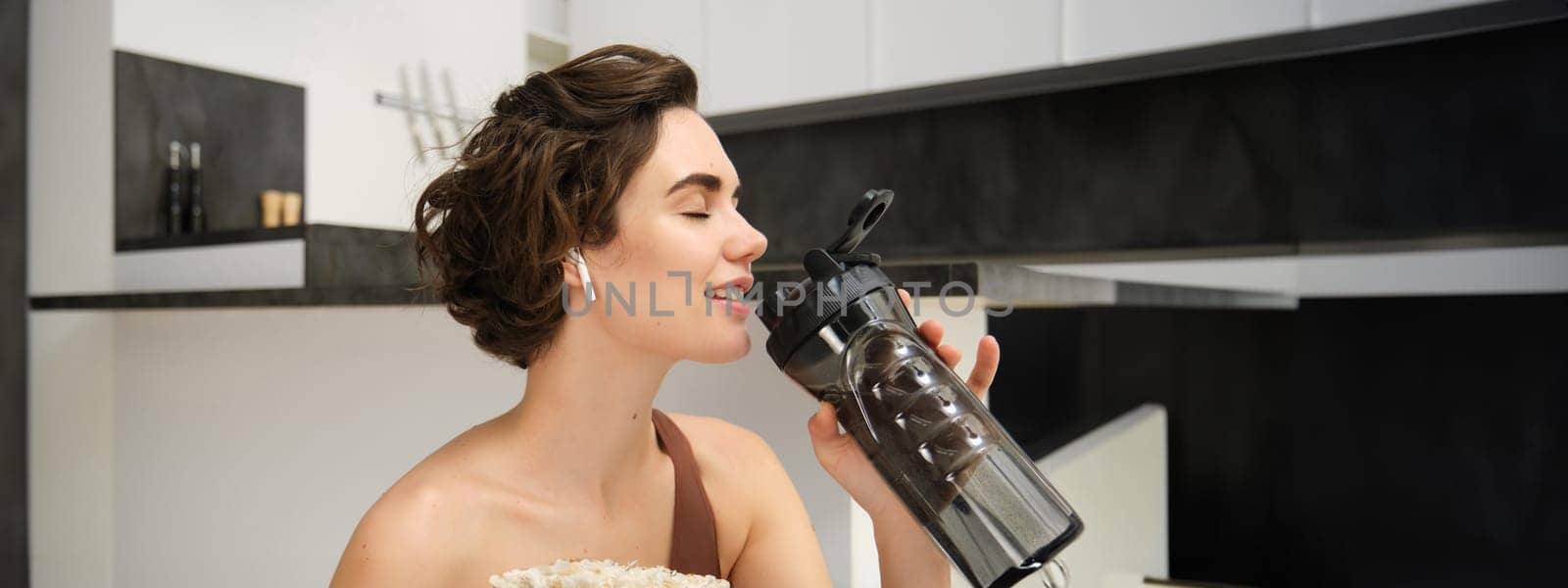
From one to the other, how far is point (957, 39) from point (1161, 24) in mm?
552

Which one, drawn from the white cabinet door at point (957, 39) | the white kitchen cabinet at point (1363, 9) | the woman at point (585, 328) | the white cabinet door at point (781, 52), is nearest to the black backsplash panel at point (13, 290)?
the white cabinet door at point (781, 52)

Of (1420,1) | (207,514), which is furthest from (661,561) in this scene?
(1420,1)

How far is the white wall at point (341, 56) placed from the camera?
279 centimetres

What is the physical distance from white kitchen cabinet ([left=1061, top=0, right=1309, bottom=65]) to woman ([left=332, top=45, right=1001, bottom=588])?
199cm

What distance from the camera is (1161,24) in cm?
242

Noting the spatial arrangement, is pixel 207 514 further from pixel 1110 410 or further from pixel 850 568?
pixel 1110 410

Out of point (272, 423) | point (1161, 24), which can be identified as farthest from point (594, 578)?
point (1161, 24)

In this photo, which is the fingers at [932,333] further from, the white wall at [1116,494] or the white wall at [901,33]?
the white wall at [901,33]

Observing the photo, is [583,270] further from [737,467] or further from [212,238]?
[212,238]

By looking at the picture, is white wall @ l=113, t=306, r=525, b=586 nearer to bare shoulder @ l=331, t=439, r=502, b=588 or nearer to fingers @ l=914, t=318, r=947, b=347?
bare shoulder @ l=331, t=439, r=502, b=588

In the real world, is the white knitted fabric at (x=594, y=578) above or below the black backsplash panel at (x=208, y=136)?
below

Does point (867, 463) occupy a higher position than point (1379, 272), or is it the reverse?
point (1379, 272)

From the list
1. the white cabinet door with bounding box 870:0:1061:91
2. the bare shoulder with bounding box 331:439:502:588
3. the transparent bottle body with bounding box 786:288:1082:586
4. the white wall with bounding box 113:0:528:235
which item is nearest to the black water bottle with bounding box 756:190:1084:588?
the transparent bottle body with bounding box 786:288:1082:586

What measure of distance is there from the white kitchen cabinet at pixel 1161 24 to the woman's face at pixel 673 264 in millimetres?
2069
